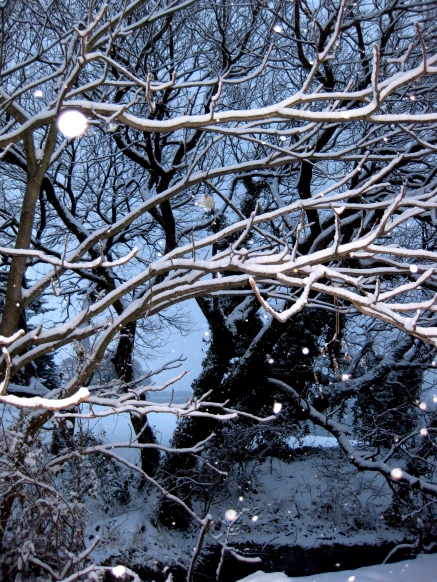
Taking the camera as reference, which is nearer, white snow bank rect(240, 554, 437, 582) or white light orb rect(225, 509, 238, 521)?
white snow bank rect(240, 554, 437, 582)

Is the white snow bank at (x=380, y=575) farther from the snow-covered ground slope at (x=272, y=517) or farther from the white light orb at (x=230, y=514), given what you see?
the white light orb at (x=230, y=514)

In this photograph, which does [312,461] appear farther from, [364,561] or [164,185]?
[164,185]

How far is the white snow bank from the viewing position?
387 cm

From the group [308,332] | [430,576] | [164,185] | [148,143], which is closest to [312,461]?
[308,332]

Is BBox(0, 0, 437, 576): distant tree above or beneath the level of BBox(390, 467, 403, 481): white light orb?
above

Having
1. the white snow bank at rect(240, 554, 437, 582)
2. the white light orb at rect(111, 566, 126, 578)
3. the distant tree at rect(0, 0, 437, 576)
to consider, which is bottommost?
the white snow bank at rect(240, 554, 437, 582)

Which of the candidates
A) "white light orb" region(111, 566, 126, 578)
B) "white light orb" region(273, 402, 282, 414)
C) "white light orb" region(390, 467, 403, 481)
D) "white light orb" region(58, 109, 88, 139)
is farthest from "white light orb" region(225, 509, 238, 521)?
"white light orb" region(58, 109, 88, 139)

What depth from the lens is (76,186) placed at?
9.96 meters

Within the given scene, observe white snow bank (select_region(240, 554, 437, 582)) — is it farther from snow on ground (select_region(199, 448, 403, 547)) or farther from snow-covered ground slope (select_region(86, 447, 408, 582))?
snow on ground (select_region(199, 448, 403, 547))

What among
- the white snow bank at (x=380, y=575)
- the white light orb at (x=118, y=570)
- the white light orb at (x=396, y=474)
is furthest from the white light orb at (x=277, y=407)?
the white light orb at (x=118, y=570)

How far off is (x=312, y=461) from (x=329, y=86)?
10065 mm

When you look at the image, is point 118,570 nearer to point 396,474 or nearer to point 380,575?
point 380,575

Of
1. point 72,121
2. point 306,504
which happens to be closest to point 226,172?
point 72,121

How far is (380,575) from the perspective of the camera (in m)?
4.66
